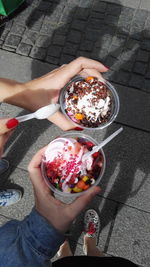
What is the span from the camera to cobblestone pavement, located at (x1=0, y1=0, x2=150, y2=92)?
12.2 ft

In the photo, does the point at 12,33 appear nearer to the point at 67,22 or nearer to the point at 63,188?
the point at 67,22

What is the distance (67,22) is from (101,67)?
1.92m

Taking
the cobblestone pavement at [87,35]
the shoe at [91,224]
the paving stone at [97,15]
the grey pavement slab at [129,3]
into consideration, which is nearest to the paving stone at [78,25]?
the cobblestone pavement at [87,35]

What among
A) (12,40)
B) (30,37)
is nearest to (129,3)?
(30,37)

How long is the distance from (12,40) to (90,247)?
3.06 meters

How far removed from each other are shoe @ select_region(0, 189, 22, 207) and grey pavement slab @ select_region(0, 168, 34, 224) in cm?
7

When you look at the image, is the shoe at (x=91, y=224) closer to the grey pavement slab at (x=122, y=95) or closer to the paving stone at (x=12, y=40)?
the grey pavement slab at (x=122, y=95)

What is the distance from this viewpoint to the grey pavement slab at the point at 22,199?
10.7 ft

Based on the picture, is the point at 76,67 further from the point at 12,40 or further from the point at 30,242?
the point at 12,40

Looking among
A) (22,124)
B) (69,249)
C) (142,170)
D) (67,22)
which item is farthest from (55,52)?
(69,249)

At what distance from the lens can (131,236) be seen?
309 centimetres

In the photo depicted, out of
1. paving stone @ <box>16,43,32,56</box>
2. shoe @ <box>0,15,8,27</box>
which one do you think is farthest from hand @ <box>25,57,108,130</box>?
shoe @ <box>0,15,8,27</box>

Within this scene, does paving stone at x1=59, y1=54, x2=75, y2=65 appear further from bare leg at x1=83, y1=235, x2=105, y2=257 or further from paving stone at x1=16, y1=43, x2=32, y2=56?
bare leg at x1=83, y1=235, x2=105, y2=257

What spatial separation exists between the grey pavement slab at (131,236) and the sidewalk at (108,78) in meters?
0.01
